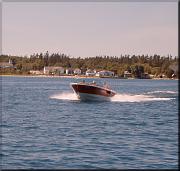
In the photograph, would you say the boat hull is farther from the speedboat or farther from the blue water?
the blue water

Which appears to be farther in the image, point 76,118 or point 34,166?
point 76,118

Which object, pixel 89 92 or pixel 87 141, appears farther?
pixel 89 92

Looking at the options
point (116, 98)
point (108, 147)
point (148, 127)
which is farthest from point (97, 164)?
point (116, 98)

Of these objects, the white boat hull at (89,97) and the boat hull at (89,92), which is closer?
the boat hull at (89,92)

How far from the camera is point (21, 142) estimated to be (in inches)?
989

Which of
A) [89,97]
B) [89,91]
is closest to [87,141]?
[89,91]

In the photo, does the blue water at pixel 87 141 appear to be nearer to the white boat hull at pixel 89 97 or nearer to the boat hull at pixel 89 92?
the boat hull at pixel 89 92

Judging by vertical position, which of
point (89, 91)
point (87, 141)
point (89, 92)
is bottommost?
point (87, 141)

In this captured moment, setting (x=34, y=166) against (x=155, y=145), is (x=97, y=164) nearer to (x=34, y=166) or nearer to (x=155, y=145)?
(x=34, y=166)

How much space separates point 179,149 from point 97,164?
571 centimetres

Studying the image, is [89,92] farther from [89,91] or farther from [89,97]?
[89,97]

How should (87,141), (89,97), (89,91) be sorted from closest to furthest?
(87,141) → (89,91) → (89,97)

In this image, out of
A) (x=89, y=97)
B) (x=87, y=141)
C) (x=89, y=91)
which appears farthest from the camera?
(x=89, y=97)

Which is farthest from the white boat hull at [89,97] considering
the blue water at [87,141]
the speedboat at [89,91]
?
the blue water at [87,141]
